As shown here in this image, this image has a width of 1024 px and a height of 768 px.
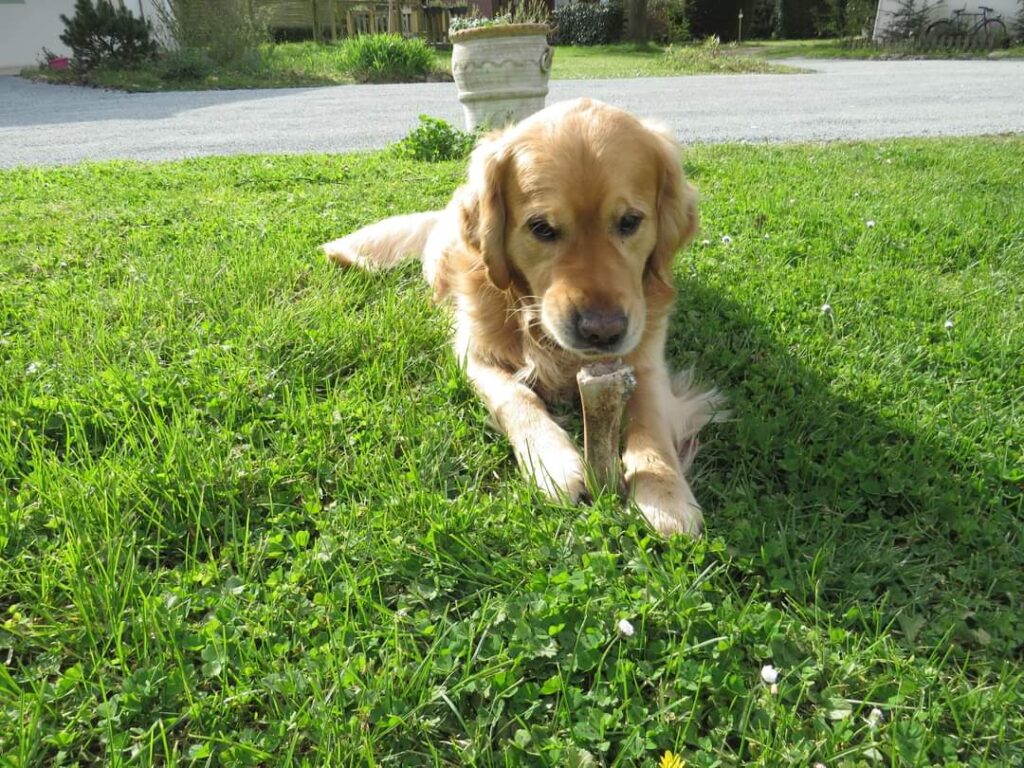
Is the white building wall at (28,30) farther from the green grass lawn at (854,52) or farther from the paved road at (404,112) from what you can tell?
the green grass lawn at (854,52)

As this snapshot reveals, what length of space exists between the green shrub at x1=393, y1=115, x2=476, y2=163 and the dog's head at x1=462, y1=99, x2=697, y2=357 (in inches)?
161

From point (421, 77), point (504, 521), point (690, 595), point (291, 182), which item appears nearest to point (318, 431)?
point (504, 521)

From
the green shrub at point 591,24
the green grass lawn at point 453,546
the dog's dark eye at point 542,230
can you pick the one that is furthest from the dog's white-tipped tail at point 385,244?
the green shrub at point 591,24

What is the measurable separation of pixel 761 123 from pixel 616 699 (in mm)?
9761

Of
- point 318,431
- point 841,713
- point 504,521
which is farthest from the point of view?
point 318,431

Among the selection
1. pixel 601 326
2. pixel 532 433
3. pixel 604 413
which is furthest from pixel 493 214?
pixel 604 413

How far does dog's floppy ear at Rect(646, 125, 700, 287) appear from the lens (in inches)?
110

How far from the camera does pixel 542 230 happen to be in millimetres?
2574

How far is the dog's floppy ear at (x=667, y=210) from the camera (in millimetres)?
2799

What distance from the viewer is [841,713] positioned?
142 cm

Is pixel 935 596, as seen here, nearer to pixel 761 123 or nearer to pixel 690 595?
pixel 690 595

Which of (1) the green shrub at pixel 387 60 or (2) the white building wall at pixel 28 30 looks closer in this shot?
(1) the green shrub at pixel 387 60

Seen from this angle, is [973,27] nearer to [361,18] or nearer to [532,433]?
[361,18]

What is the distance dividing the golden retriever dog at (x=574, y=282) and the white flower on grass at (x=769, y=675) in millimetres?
537
